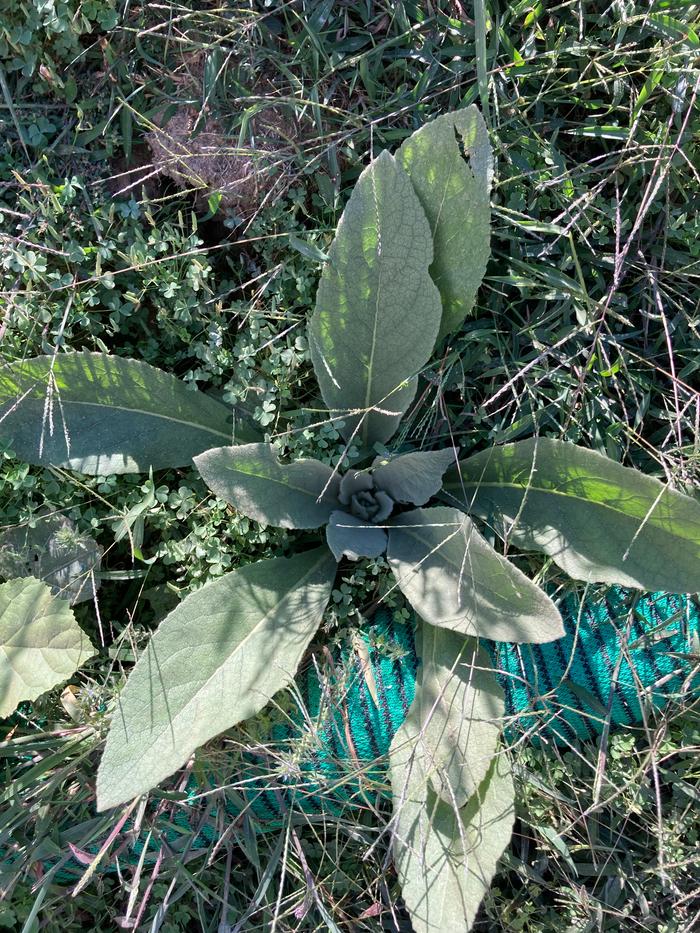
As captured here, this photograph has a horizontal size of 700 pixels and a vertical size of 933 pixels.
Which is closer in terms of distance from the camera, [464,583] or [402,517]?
[464,583]

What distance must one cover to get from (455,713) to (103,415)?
961mm

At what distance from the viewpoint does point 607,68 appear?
1.85 metres

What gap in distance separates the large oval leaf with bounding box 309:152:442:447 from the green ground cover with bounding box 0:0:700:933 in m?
0.11

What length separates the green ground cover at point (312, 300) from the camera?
182 centimetres

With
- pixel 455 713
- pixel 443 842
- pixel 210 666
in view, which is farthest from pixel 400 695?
pixel 210 666

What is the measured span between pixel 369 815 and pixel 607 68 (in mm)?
1740

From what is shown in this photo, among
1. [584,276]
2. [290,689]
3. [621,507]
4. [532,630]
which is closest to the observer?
[532,630]

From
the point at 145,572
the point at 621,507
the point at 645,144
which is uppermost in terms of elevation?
the point at 645,144

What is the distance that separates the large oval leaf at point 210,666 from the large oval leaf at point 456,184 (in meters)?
0.71

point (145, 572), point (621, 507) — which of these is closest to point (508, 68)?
point (621, 507)

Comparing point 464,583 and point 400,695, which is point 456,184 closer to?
point 464,583

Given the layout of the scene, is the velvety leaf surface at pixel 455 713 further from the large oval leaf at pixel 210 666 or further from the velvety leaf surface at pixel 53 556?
the velvety leaf surface at pixel 53 556

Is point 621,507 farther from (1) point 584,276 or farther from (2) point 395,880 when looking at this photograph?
(2) point 395,880

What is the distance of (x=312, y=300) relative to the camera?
1881 millimetres
